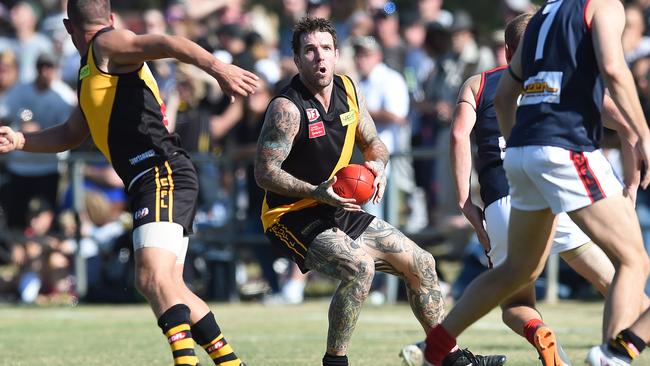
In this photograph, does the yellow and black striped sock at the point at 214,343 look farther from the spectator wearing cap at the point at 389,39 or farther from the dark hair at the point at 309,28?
the spectator wearing cap at the point at 389,39

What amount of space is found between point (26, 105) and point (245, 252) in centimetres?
331

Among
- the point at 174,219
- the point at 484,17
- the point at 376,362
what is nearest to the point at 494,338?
the point at 376,362

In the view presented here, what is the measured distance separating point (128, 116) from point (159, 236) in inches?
31.0

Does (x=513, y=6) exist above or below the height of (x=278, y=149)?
above

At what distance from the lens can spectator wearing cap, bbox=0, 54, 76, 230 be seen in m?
15.5

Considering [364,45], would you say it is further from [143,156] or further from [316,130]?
[143,156]

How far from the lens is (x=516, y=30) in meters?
7.38

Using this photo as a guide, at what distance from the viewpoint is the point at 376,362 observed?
867cm

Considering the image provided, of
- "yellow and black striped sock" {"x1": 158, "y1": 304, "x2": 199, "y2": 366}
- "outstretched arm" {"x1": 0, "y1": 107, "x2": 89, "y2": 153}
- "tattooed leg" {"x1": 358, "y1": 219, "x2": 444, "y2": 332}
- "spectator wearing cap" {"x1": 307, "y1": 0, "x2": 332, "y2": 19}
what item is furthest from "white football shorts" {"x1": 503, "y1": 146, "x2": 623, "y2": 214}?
"spectator wearing cap" {"x1": 307, "y1": 0, "x2": 332, "y2": 19}

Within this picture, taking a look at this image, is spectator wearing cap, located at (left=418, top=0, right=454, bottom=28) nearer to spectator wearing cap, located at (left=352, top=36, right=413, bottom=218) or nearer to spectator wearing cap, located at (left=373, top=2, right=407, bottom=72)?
spectator wearing cap, located at (left=373, top=2, right=407, bottom=72)

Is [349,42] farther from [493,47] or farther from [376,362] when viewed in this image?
[376,362]

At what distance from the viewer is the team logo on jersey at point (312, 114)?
25.1 feet

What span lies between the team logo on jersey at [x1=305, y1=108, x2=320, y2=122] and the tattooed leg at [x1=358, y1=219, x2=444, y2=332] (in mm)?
779

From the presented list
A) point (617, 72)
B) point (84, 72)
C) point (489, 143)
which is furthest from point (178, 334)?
point (617, 72)
